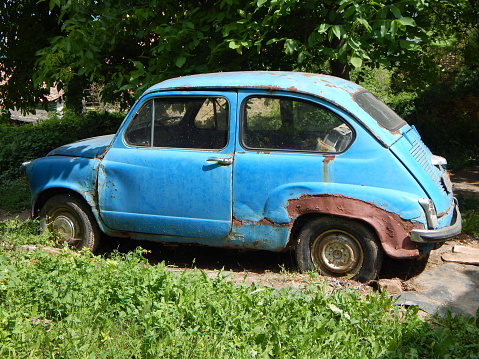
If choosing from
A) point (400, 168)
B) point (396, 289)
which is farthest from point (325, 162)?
point (396, 289)

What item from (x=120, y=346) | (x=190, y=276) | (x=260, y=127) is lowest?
(x=120, y=346)

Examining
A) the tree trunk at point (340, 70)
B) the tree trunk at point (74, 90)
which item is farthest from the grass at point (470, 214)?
the tree trunk at point (74, 90)

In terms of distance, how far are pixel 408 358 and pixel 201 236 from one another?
7.85 feet

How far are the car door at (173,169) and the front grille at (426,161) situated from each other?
1.68 m

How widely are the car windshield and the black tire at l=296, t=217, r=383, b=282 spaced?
3.22 ft

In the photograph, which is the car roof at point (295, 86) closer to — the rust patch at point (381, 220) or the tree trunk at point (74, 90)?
the rust patch at point (381, 220)

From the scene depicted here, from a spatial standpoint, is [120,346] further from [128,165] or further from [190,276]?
[128,165]

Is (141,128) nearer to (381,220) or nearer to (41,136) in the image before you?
(381,220)

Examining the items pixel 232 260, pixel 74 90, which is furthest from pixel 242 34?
pixel 74 90

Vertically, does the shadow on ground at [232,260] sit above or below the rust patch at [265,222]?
below

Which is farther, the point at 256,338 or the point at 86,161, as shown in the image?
the point at 86,161

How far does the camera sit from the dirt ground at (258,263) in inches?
209

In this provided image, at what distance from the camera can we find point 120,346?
162 inches

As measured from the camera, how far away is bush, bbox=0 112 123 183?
35.7ft
